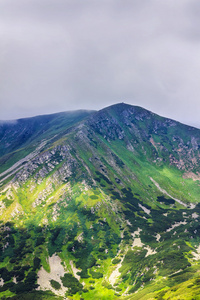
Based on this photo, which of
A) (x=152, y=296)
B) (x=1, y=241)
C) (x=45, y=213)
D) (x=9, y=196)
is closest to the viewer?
(x=152, y=296)

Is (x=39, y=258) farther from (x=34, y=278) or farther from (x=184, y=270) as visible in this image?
(x=184, y=270)

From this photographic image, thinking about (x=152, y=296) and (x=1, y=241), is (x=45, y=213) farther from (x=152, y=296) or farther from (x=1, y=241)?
(x=152, y=296)

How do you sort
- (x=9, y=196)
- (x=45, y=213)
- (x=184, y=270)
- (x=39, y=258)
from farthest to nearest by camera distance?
(x=9, y=196), (x=45, y=213), (x=39, y=258), (x=184, y=270)

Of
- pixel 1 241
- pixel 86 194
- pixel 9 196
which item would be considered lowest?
pixel 1 241

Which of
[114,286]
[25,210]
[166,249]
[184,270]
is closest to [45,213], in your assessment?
[25,210]

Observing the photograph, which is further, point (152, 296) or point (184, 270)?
point (184, 270)

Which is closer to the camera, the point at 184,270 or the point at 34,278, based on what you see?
the point at 184,270

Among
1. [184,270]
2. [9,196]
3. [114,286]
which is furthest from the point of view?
[9,196]

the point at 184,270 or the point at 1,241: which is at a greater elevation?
the point at 1,241

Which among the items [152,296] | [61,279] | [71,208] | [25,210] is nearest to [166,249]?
[152,296]
